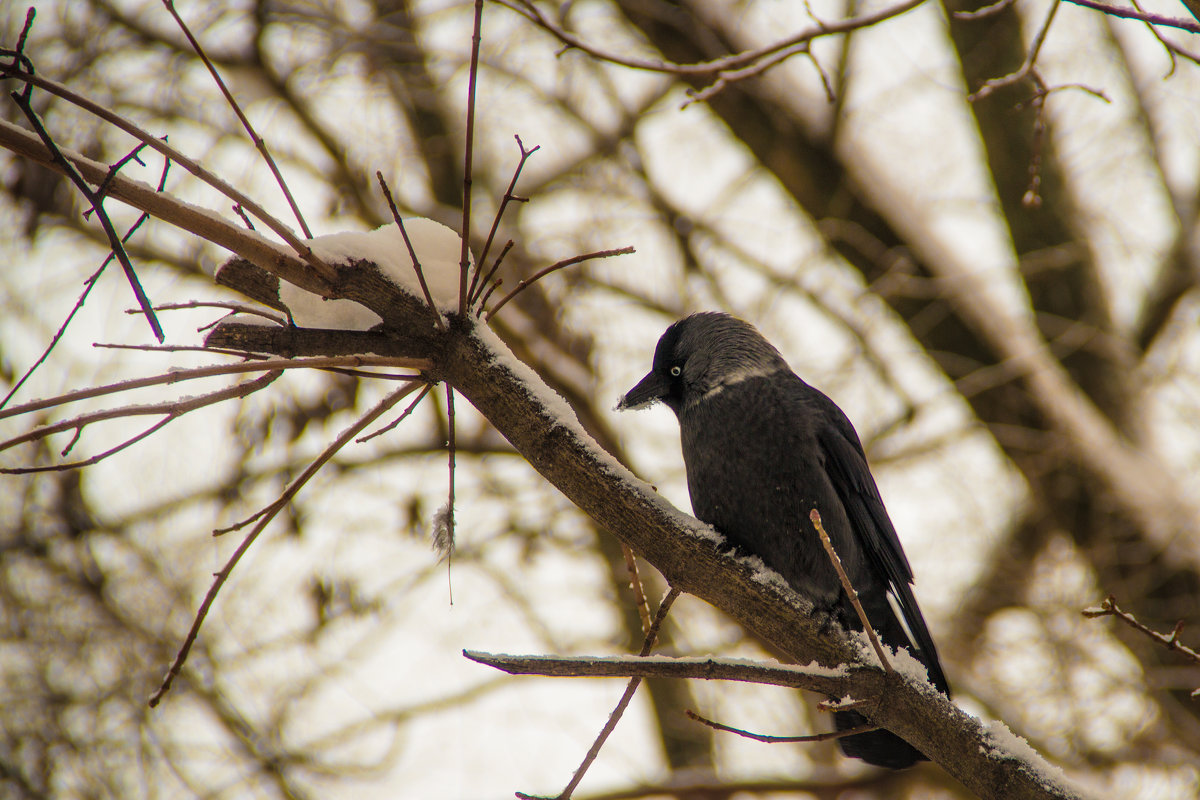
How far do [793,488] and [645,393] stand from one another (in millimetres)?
846

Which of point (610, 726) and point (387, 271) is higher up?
point (387, 271)

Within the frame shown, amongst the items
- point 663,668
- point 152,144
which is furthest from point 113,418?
point 663,668

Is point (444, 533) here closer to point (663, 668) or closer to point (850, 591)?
point (663, 668)

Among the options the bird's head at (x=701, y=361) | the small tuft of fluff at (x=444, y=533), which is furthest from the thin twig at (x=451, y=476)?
the bird's head at (x=701, y=361)

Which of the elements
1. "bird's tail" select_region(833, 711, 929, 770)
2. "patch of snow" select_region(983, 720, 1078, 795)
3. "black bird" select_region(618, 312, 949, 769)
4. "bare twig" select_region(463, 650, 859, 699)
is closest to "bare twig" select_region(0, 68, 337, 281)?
"bare twig" select_region(463, 650, 859, 699)

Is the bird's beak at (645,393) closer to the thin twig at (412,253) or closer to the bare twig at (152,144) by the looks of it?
the thin twig at (412,253)

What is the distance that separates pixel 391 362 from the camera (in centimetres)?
193

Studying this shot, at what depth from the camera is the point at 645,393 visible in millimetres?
3416

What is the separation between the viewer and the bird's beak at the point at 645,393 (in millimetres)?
3398

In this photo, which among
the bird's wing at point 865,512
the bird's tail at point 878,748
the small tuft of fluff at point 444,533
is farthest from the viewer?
the bird's wing at point 865,512

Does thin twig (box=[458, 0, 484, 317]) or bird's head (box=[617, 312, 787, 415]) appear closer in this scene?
thin twig (box=[458, 0, 484, 317])

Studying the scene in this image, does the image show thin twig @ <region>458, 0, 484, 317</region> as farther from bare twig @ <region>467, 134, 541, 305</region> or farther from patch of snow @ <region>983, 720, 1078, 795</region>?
patch of snow @ <region>983, 720, 1078, 795</region>

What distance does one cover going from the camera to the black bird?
275 cm

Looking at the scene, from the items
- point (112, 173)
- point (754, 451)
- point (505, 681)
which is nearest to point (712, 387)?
point (754, 451)
